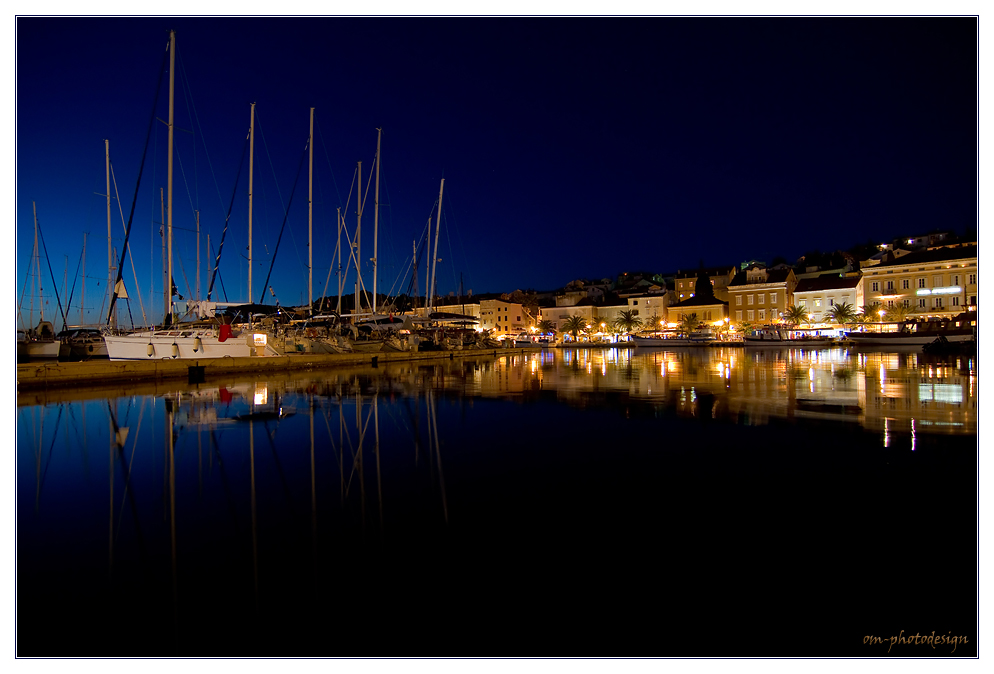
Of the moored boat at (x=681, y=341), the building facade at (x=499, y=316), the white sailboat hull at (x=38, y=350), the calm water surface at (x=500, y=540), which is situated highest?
the building facade at (x=499, y=316)

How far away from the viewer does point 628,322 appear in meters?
91.2

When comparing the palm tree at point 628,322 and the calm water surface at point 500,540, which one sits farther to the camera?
the palm tree at point 628,322

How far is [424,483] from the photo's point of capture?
559 centimetres

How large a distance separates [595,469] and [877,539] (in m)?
2.74

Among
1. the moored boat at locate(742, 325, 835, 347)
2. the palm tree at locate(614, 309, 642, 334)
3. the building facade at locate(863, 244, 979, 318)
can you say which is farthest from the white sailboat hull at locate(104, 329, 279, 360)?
the palm tree at locate(614, 309, 642, 334)

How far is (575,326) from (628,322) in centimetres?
923

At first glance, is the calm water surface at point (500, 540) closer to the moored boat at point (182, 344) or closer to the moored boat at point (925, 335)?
the moored boat at point (182, 344)

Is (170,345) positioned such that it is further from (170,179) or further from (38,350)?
A: (38,350)

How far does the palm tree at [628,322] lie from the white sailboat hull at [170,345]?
2997 inches

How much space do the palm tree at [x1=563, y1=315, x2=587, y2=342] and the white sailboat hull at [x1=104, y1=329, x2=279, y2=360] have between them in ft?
251

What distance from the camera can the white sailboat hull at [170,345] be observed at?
20266mm

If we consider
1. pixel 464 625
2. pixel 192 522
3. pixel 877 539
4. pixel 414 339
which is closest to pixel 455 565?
pixel 464 625

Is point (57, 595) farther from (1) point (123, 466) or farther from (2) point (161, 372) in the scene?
(2) point (161, 372)

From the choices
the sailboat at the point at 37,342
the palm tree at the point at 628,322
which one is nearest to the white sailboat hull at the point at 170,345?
the sailboat at the point at 37,342
